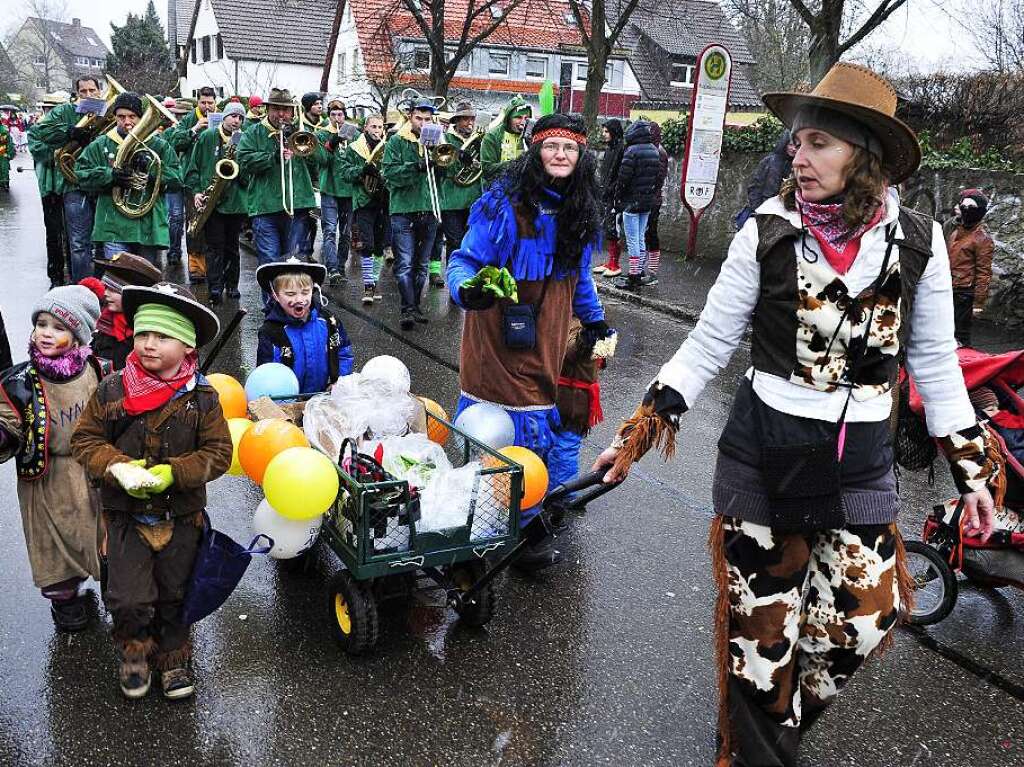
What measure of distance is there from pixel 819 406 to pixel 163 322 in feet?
6.75

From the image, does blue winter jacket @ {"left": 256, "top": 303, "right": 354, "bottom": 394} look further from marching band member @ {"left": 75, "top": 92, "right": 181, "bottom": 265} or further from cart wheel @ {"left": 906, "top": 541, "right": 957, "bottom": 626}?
marching band member @ {"left": 75, "top": 92, "right": 181, "bottom": 265}

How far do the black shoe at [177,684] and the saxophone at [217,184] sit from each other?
22.8 feet

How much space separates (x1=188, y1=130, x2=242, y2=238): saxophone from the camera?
9.20m

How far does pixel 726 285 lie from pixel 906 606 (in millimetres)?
1103

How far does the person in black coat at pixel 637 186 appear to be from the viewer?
1089 centimetres

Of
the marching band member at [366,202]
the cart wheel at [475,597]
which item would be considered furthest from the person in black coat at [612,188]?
the cart wheel at [475,597]

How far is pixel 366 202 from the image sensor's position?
10672 mm

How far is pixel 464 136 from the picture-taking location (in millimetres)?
10148

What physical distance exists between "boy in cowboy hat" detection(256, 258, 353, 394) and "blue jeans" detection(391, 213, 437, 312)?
Answer: 14.6ft

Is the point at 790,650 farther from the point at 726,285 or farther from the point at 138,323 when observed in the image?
the point at 138,323

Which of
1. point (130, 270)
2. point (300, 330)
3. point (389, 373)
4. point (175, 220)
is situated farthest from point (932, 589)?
point (175, 220)

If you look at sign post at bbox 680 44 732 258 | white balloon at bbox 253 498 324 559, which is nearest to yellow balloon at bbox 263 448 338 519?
white balloon at bbox 253 498 324 559

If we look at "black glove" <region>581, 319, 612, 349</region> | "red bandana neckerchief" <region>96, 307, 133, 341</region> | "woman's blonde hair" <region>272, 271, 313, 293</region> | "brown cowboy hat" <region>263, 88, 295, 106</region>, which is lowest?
"red bandana neckerchief" <region>96, 307, 133, 341</region>

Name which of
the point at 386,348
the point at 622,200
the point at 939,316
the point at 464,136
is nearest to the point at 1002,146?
the point at 622,200
